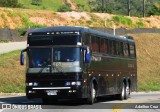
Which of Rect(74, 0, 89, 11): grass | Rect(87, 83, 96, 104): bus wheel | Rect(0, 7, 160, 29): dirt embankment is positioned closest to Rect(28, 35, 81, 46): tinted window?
Rect(87, 83, 96, 104): bus wheel

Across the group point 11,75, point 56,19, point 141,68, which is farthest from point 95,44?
point 56,19

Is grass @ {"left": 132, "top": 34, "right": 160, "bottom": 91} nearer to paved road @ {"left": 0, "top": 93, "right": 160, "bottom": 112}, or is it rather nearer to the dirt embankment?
paved road @ {"left": 0, "top": 93, "right": 160, "bottom": 112}

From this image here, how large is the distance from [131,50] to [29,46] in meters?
10.2

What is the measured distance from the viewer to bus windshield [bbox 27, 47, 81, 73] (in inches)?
911

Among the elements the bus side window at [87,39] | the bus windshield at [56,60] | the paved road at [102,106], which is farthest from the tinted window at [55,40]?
the paved road at [102,106]

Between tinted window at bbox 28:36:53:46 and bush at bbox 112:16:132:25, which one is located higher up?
tinted window at bbox 28:36:53:46

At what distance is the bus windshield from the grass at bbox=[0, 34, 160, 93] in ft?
49.0

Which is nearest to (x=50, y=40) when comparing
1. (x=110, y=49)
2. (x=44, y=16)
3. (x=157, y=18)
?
(x=110, y=49)

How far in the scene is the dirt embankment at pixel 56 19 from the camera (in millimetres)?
84125

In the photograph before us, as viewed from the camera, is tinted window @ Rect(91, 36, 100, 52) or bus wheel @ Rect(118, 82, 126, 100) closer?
tinted window @ Rect(91, 36, 100, 52)

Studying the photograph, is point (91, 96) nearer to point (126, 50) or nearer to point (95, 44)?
point (95, 44)

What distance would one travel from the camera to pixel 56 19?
89.0 metres

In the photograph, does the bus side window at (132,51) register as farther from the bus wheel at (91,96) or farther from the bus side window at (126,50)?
the bus wheel at (91,96)

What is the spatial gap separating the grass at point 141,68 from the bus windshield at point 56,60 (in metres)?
14.9
